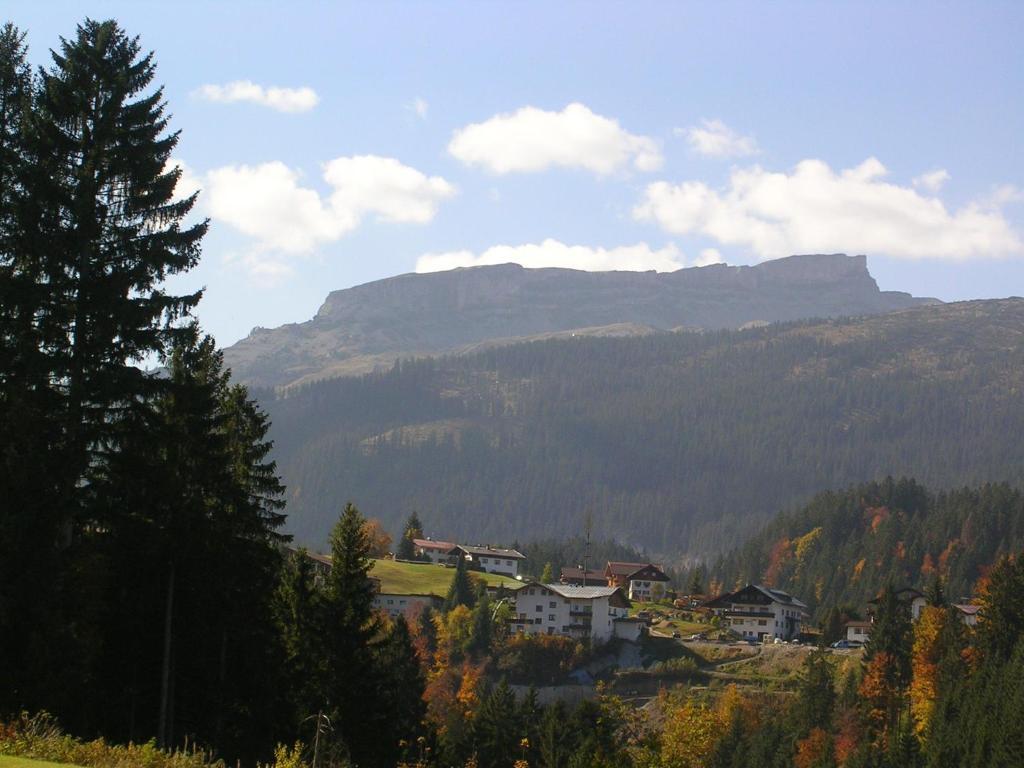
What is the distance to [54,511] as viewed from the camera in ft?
94.8

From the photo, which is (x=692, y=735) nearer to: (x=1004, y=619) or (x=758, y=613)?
(x=1004, y=619)

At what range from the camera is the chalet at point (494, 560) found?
164250 millimetres

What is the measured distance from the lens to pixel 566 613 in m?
123

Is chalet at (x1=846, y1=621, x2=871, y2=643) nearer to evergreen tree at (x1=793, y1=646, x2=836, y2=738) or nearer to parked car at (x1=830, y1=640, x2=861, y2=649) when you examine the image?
parked car at (x1=830, y1=640, x2=861, y2=649)

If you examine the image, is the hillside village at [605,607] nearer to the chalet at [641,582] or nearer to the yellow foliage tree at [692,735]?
the chalet at [641,582]

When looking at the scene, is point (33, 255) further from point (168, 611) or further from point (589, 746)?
point (589, 746)

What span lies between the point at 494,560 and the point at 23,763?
148 m

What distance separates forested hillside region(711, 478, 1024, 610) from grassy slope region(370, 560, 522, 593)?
40154 mm

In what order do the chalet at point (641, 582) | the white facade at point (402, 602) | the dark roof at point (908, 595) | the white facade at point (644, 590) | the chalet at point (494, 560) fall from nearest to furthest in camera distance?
the white facade at point (402, 602) → the dark roof at point (908, 595) → the white facade at point (644, 590) → the chalet at point (641, 582) → the chalet at point (494, 560)

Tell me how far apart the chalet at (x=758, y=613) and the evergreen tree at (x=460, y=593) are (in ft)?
79.8

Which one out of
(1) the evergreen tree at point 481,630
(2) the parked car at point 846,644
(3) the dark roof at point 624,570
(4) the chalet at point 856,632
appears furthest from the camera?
(3) the dark roof at point 624,570

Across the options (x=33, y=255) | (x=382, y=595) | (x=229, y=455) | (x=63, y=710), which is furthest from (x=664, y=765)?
(x=382, y=595)

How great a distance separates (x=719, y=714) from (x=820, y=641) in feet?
77.8

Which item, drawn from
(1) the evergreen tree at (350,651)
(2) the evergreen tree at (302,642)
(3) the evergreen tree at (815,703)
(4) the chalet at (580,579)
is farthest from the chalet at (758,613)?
(2) the evergreen tree at (302,642)
